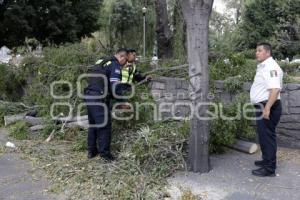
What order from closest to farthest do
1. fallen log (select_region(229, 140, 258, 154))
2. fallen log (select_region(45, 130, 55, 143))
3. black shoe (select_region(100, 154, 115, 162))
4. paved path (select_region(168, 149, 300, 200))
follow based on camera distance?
paved path (select_region(168, 149, 300, 200))
black shoe (select_region(100, 154, 115, 162))
fallen log (select_region(229, 140, 258, 154))
fallen log (select_region(45, 130, 55, 143))

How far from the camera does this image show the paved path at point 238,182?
16.5ft

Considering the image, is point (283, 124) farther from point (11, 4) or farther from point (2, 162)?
point (11, 4)

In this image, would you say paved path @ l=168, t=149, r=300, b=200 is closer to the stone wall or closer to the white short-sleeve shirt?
the stone wall

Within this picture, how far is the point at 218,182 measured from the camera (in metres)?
5.44

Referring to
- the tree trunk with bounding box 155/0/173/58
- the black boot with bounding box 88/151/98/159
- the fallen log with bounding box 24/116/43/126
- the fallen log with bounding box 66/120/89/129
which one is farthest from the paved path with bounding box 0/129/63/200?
the tree trunk with bounding box 155/0/173/58

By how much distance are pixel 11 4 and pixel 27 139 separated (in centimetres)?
1563

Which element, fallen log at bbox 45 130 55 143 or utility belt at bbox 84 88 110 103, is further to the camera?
fallen log at bbox 45 130 55 143

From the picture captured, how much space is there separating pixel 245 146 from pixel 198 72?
1.79 meters

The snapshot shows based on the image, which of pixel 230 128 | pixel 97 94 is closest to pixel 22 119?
pixel 97 94

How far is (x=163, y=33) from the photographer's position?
11.3m

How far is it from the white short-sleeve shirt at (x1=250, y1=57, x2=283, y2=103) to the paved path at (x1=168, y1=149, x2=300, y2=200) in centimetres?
103

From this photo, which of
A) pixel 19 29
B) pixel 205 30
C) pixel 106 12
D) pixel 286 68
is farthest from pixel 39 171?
pixel 106 12

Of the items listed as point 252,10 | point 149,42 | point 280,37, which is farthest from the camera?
point 252,10

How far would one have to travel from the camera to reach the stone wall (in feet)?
22.4
